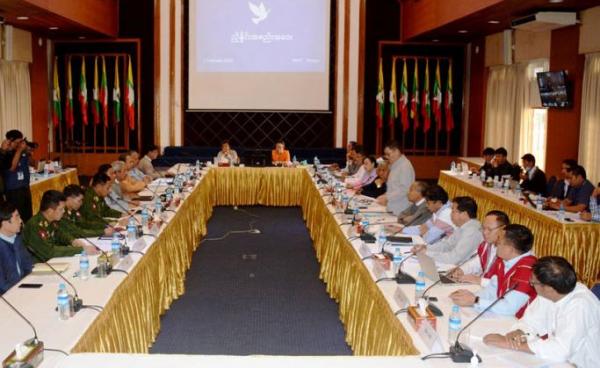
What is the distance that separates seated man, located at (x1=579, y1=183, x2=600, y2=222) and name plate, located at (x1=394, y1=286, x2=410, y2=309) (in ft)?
10.4

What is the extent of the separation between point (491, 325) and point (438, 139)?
10839 mm

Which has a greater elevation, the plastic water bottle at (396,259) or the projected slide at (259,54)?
the projected slide at (259,54)

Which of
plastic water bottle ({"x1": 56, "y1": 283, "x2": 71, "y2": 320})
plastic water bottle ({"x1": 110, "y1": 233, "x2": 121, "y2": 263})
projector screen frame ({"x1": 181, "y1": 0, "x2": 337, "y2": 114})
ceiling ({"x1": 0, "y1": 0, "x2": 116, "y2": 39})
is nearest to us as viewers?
plastic water bottle ({"x1": 56, "y1": 283, "x2": 71, "y2": 320})

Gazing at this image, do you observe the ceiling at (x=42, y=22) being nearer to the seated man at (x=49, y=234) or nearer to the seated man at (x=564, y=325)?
the seated man at (x=49, y=234)

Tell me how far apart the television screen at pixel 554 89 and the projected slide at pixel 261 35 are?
14.9ft

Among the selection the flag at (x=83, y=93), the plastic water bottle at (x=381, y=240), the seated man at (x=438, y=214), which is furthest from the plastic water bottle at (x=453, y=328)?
the flag at (x=83, y=93)

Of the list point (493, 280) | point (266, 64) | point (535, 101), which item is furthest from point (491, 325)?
point (266, 64)

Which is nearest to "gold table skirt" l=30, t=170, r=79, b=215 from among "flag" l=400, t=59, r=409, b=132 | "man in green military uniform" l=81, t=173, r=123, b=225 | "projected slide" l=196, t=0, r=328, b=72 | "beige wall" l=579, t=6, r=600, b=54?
"man in green military uniform" l=81, t=173, r=123, b=225

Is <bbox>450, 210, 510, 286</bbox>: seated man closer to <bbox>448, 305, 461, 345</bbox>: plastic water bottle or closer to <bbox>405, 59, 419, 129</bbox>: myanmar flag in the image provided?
<bbox>448, 305, 461, 345</bbox>: plastic water bottle

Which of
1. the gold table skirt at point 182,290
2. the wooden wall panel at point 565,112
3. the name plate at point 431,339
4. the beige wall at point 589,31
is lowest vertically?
the gold table skirt at point 182,290

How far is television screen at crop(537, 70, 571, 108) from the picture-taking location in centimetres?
909

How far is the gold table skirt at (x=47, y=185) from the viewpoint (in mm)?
8305

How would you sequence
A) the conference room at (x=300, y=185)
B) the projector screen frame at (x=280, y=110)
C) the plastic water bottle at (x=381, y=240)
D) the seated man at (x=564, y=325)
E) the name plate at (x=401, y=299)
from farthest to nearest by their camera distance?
the projector screen frame at (x=280, y=110)
the plastic water bottle at (x=381, y=240)
the name plate at (x=401, y=299)
the conference room at (x=300, y=185)
the seated man at (x=564, y=325)

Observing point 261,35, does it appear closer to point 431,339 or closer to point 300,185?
point 300,185
